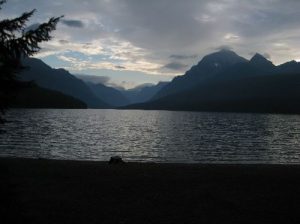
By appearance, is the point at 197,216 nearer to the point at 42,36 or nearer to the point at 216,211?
the point at 216,211

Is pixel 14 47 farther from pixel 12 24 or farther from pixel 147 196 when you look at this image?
pixel 147 196

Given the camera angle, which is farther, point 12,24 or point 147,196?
point 147,196

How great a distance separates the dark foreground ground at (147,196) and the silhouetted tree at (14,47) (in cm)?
185

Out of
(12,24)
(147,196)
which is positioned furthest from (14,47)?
(147,196)

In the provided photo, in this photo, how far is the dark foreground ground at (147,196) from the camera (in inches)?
635

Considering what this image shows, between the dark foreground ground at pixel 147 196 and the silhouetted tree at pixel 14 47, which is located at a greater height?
the silhouetted tree at pixel 14 47

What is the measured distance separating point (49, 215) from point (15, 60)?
30.3ft

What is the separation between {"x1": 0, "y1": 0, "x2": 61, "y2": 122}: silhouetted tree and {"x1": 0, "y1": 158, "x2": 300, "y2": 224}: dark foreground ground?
1.85m

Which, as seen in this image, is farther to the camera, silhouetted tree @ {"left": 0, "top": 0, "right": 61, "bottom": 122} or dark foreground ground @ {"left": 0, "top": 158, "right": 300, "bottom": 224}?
dark foreground ground @ {"left": 0, "top": 158, "right": 300, "bottom": 224}

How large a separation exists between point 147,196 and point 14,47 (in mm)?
12870

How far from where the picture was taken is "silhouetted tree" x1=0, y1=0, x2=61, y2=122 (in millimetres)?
8758

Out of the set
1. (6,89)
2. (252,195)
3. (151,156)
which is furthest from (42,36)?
(151,156)

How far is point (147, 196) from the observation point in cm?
2016

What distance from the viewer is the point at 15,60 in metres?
8.97
